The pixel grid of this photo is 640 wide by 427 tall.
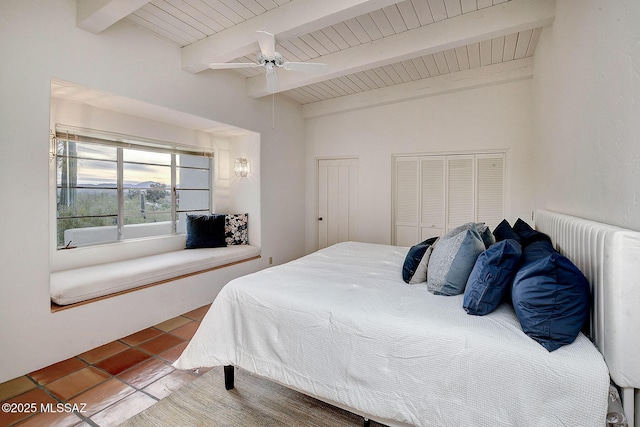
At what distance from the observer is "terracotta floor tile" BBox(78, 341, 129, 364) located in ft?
7.79

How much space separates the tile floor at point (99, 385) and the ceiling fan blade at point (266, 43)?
8.16 ft

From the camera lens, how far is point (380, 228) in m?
4.64

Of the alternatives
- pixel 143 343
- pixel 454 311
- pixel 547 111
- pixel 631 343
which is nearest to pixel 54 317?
pixel 143 343

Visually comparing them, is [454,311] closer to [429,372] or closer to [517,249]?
[429,372]

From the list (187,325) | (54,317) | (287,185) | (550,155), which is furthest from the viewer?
(287,185)

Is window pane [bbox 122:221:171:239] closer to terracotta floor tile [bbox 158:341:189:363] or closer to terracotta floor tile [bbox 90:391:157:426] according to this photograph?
terracotta floor tile [bbox 158:341:189:363]

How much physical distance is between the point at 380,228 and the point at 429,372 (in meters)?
3.39

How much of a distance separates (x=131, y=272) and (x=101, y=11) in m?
2.18

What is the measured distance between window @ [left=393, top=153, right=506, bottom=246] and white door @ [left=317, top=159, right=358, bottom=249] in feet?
2.38

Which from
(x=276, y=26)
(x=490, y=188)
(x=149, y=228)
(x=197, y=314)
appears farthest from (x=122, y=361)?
(x=490, y=188)

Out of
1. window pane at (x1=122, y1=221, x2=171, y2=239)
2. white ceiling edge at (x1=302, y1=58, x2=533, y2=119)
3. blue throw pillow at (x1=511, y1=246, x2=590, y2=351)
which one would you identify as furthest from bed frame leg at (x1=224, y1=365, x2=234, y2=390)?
white ceiling edge at (x1=302, y1=58, x2=533, y2=119)

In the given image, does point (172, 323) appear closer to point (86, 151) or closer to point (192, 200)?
point (192, 200)

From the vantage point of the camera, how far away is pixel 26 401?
6.19ft

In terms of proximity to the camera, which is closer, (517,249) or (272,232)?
(517,249)
